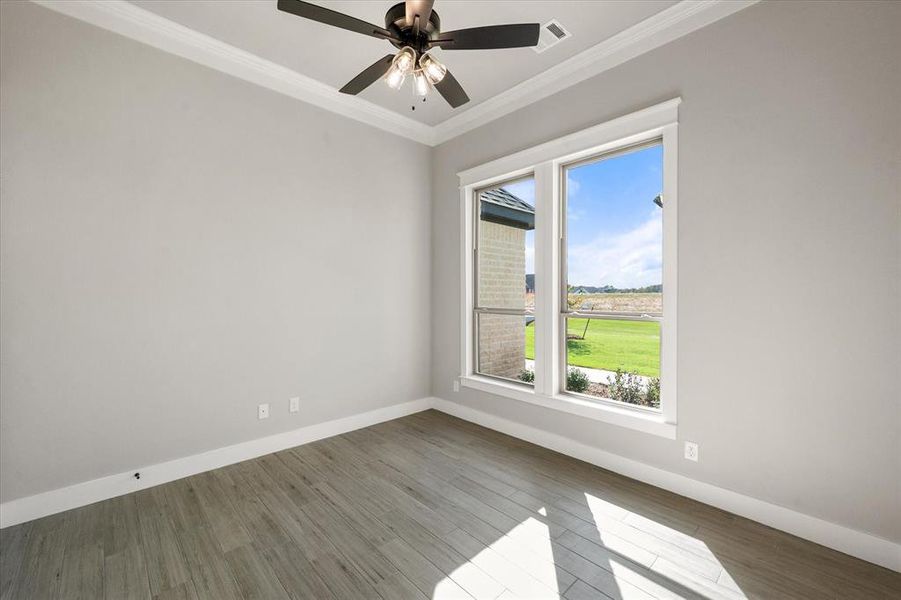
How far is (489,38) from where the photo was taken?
1.85 meters

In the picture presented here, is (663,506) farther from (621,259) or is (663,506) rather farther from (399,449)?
(399,449)

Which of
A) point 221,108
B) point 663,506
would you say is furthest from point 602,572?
point 221,108

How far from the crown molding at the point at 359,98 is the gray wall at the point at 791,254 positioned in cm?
11

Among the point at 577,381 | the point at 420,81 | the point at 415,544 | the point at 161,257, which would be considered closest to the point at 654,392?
the point at 577,381

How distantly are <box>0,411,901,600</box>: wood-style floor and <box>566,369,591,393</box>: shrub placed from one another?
2.13 ft

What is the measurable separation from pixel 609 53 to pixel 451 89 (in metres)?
1.45

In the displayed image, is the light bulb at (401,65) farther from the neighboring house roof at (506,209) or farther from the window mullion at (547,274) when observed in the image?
the neighboring house roof at (506,209)

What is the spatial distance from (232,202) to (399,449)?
2.45 meters

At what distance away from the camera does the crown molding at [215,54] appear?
8.00 ft

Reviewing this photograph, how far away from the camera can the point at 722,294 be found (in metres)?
2.42

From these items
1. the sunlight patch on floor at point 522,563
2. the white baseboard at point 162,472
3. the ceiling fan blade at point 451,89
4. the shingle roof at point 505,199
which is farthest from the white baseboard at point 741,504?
the ceiling fan blade at point 451,89

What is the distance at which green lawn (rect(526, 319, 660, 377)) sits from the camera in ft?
9.36

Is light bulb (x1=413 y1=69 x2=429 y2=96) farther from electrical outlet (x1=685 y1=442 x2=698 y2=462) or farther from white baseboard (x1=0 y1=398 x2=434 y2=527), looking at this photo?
white baseboard (x1=0 y1=398 x2=434 y2=527)

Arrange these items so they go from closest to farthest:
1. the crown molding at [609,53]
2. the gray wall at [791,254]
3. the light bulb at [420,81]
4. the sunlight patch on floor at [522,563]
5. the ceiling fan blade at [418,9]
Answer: the ceiling fan blade at [418,9]
the sunlight patch on floor at [522,563]
the gray wall at [791,254]
the light bulb at [420,81]
the crown molding at [609,53]
